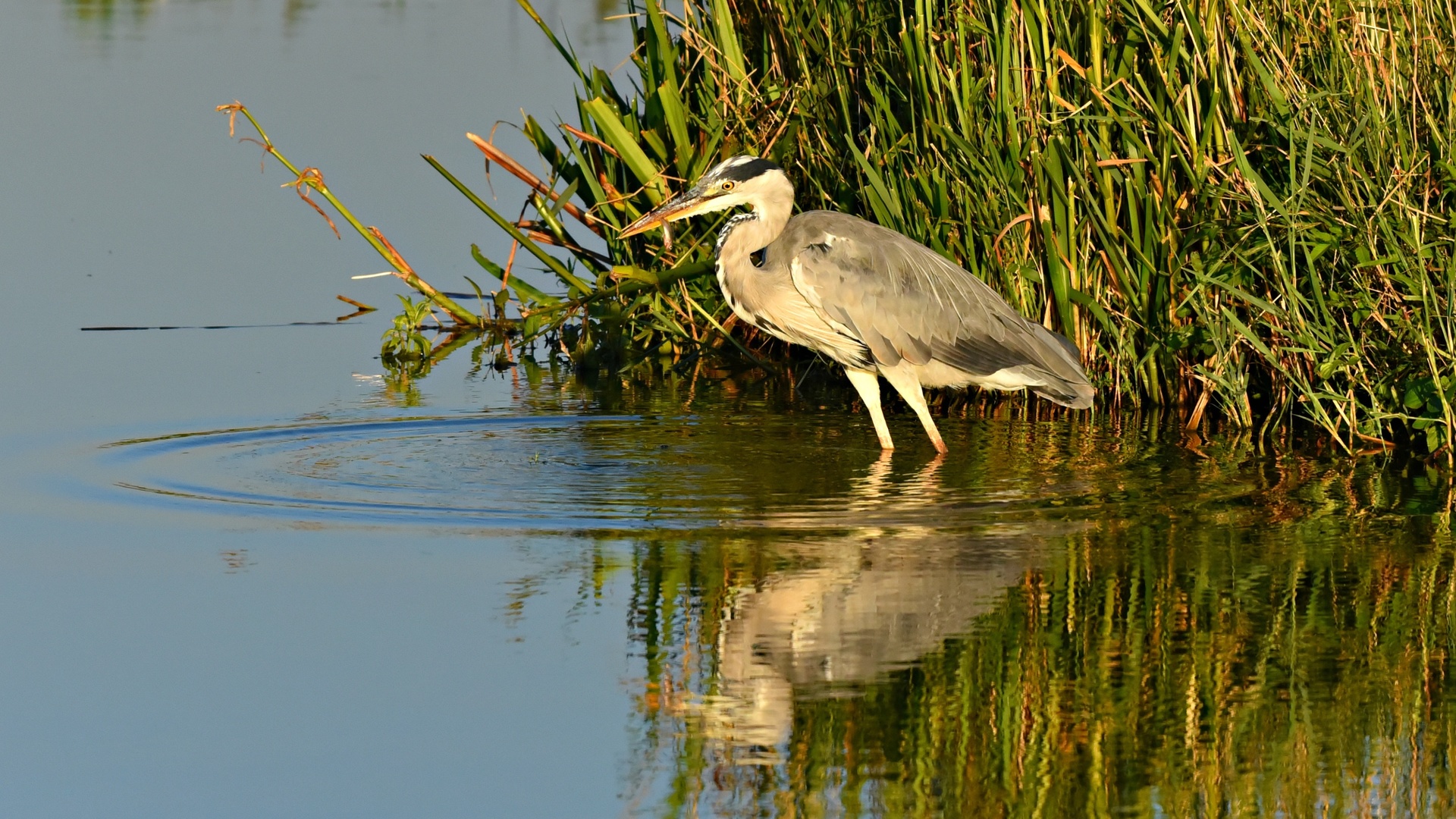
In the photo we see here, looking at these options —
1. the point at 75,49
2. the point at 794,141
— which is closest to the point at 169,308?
the point at 794,141

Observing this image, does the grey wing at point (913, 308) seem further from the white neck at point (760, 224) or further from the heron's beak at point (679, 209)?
the heron's beak at point (679, 209)

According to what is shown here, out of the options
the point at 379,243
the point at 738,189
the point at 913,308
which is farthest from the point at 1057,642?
the point at 379,243

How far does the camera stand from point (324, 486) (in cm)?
641

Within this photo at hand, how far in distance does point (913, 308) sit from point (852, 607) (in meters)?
2.24

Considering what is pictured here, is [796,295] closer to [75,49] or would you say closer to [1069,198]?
[1069,198]

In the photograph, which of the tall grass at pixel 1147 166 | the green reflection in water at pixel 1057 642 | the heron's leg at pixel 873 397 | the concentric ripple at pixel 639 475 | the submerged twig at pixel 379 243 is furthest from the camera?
the submerged twig at pixel 379 243

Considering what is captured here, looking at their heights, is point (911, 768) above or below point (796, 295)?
below

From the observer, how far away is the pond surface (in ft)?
13.0

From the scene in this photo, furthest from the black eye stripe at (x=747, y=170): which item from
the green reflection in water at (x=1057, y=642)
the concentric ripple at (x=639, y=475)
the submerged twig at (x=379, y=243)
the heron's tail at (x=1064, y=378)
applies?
the submerged twig at (x=379, y=243)

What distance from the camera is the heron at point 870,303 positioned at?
709 centimetres

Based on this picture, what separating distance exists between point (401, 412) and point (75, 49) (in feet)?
36.6

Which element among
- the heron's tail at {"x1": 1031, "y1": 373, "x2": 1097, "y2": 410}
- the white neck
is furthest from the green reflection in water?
the white neck

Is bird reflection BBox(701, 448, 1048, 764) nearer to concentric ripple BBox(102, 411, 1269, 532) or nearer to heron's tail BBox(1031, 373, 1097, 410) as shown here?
concentric ripple BBox(102, 411, 1269, 532)

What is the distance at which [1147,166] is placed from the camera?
7.13 m
